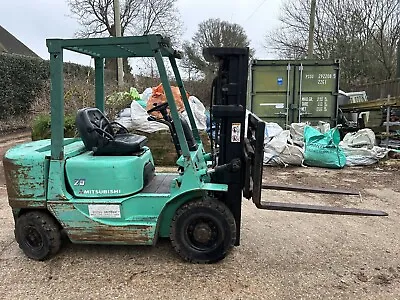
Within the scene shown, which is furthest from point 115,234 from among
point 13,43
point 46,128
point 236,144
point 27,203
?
point 13,43

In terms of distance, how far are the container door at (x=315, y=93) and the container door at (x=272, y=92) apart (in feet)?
0.71

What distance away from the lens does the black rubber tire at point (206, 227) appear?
134 inches

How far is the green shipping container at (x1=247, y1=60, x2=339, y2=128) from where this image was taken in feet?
32.4

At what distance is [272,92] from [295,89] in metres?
0.58

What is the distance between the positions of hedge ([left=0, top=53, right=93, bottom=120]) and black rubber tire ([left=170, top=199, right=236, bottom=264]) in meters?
11.1

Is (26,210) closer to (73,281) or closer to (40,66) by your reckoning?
(73,281)

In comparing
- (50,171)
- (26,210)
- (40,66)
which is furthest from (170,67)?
(40,66)

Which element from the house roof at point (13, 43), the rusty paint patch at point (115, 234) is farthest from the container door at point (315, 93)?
the house roof at point (13, 43)

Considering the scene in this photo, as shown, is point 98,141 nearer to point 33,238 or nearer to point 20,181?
point 20,181

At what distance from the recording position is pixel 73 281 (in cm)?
321

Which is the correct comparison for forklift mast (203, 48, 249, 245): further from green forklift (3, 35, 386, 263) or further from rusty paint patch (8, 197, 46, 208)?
rusty paint patch (8, 197, 46, 208)

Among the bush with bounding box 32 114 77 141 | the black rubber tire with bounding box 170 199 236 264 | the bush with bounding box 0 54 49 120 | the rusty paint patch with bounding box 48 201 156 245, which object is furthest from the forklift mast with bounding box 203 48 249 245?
the bush with bounding box 0 54 49 120

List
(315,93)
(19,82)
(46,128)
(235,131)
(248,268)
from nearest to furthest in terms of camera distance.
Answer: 1. (248,268)
2. (235,131)
3. (46,128)
4. (315,93)
5. (19,82)

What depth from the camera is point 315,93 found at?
993 cm
